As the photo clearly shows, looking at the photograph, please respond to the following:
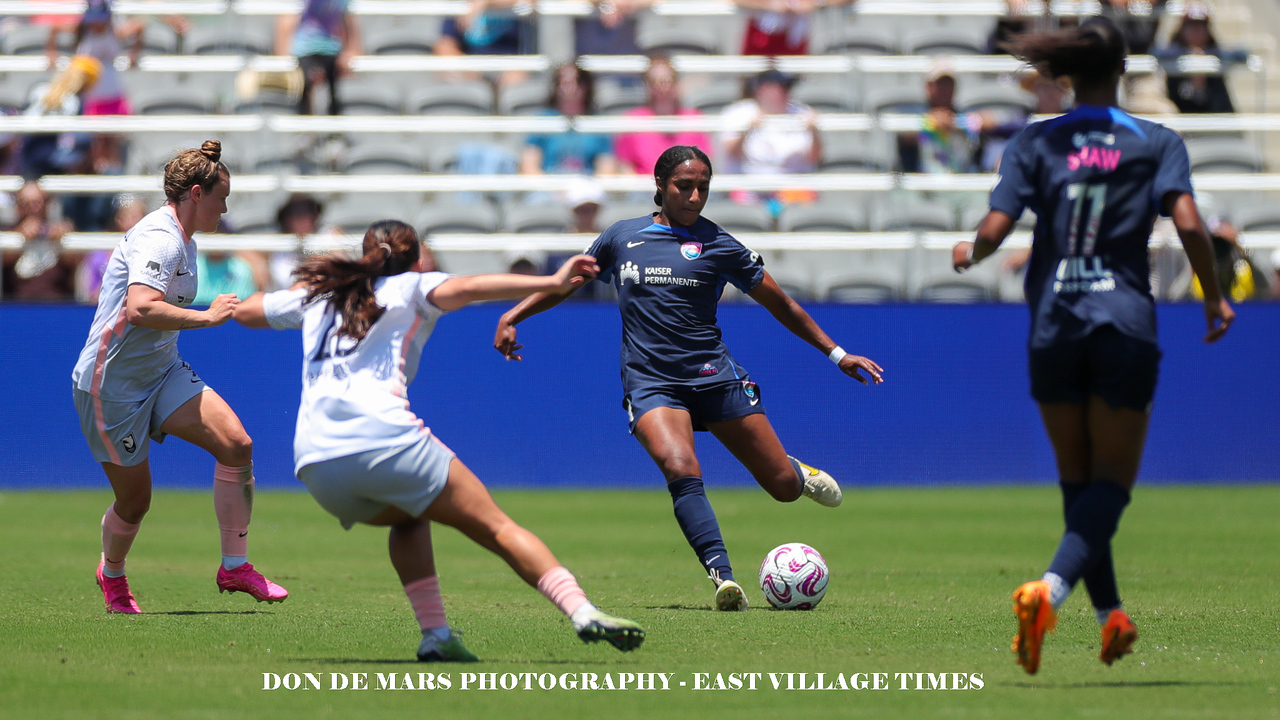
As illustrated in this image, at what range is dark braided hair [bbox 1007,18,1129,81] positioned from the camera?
5125 millimetres

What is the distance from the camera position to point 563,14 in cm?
1856

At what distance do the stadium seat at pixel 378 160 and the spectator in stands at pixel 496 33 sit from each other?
1.70m

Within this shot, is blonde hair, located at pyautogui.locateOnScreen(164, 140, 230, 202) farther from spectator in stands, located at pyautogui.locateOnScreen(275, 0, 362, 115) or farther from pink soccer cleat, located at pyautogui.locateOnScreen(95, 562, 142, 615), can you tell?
spectator in stands, located at pyautogui.locateOnScreen(275, 0, 362, 115)

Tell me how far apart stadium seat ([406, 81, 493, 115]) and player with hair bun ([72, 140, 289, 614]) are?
10559 millimetres

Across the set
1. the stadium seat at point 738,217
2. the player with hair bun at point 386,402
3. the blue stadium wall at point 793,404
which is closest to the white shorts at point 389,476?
the player with hair bun at point 386,402

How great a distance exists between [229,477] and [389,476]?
2471mm

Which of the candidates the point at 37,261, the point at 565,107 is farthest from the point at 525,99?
the point at 37,261

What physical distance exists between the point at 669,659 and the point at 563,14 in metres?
14.0

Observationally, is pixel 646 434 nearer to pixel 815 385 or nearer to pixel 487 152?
pixel 815 385

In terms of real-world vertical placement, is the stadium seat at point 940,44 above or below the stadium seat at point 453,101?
above

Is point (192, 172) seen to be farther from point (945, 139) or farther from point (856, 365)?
point (945, 139)

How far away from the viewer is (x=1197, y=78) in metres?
18.1

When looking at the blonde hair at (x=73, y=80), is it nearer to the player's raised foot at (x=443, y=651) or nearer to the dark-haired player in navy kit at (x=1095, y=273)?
the player's raised foot at (x=443, y=651)

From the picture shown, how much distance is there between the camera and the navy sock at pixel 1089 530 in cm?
495
